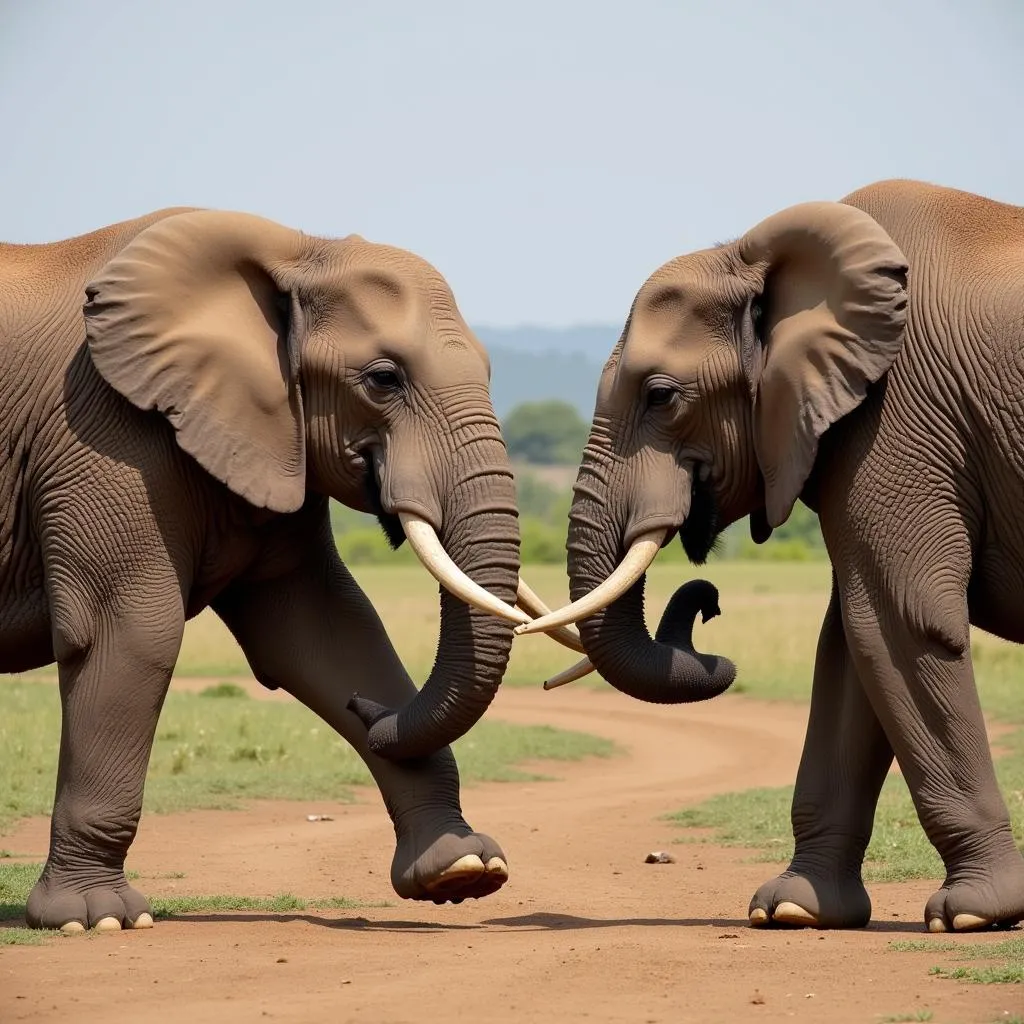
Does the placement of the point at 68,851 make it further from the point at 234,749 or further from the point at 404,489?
the point at 234,749

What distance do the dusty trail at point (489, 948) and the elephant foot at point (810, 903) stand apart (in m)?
0.15

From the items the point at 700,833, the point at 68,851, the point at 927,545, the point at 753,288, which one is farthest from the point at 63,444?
the point at 700,833

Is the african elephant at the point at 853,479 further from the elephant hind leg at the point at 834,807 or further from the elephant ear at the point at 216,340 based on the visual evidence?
the elephant ear at the point at 216,340

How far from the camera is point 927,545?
29.7ft

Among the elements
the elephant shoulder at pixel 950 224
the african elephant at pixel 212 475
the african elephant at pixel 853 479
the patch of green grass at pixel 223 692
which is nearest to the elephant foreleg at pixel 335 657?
the african elephant at pixel 212 475

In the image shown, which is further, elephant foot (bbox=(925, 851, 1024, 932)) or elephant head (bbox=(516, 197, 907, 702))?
elephant head (bbox=(516, 197, 907, 702))

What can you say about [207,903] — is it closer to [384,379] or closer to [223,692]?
[384,379]

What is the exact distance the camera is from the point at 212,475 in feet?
31.6

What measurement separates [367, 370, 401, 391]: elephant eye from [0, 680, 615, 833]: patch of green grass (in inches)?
223

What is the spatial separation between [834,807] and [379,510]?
249cm

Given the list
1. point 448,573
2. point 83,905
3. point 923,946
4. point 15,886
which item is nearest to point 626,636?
point 448,573

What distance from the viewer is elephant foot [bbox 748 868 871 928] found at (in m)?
9.59

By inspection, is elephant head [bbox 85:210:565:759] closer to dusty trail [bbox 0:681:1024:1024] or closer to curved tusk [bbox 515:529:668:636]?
curved tusk [bbox 515:529:668:636]

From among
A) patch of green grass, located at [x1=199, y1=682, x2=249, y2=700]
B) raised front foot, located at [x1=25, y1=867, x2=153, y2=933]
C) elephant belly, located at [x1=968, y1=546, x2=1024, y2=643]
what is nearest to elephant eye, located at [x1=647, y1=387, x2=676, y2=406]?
elephant belly, located at [x1=968, y1=546, x2=1024, y2=643]
